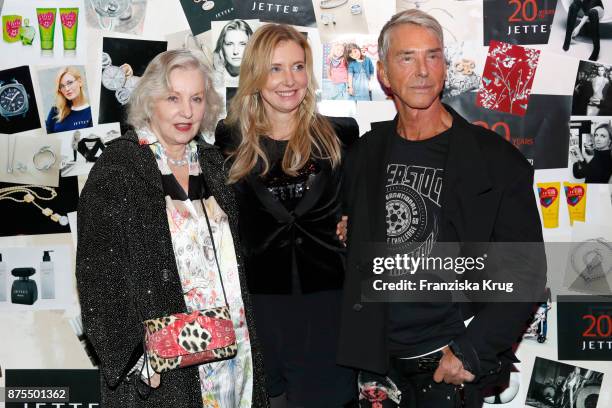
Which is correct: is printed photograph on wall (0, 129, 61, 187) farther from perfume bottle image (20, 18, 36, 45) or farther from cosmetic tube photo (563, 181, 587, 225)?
cosmetic tube photo (563, 181, 587, 225)

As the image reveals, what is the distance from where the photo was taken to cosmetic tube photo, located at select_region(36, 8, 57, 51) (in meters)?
3.74

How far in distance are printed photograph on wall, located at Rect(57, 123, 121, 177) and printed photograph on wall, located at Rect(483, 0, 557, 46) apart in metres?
1.97

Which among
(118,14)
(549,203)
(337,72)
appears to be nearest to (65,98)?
(118,14)

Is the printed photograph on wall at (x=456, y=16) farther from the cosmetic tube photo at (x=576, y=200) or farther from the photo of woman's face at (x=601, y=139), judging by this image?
the cosmetic tube photo at (x=576, y=200)

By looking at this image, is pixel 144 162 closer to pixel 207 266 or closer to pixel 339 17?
pixel 207 266

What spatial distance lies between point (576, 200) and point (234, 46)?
1.88 metres

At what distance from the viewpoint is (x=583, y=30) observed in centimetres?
356

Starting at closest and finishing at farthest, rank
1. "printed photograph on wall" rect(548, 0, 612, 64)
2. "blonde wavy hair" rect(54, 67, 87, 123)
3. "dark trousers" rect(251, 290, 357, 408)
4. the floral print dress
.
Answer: the floral print dress → "dark trousers" rect(251, 290, 357, 408) → "printed photograph on wall" rect(548, 0, 612, 64) → "blonde wavy hair" rect(54, 67, 87, 123)

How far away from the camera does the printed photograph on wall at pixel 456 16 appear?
3.59 m

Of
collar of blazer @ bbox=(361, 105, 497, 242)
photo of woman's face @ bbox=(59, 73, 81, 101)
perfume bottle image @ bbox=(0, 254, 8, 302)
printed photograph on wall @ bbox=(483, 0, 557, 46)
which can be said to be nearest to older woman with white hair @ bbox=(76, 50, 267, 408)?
collar of blazer @ bbox=(361, 105, 497, 242)

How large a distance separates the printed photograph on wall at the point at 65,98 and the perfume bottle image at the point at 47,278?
68cm

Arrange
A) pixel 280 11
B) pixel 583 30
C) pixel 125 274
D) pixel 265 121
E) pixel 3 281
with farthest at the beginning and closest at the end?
pixel 3 281 → pixel 280 11 → pixel 583 30 → pixel 265 121 → pixel 125 274

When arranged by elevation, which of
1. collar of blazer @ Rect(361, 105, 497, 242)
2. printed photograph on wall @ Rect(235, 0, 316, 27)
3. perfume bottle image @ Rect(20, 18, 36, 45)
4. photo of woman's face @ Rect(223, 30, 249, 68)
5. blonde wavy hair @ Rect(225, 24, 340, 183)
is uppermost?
printed photograph on wall @ Rect(235, 0, 316, 27)

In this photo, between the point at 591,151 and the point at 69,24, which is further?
the point at 69,24
